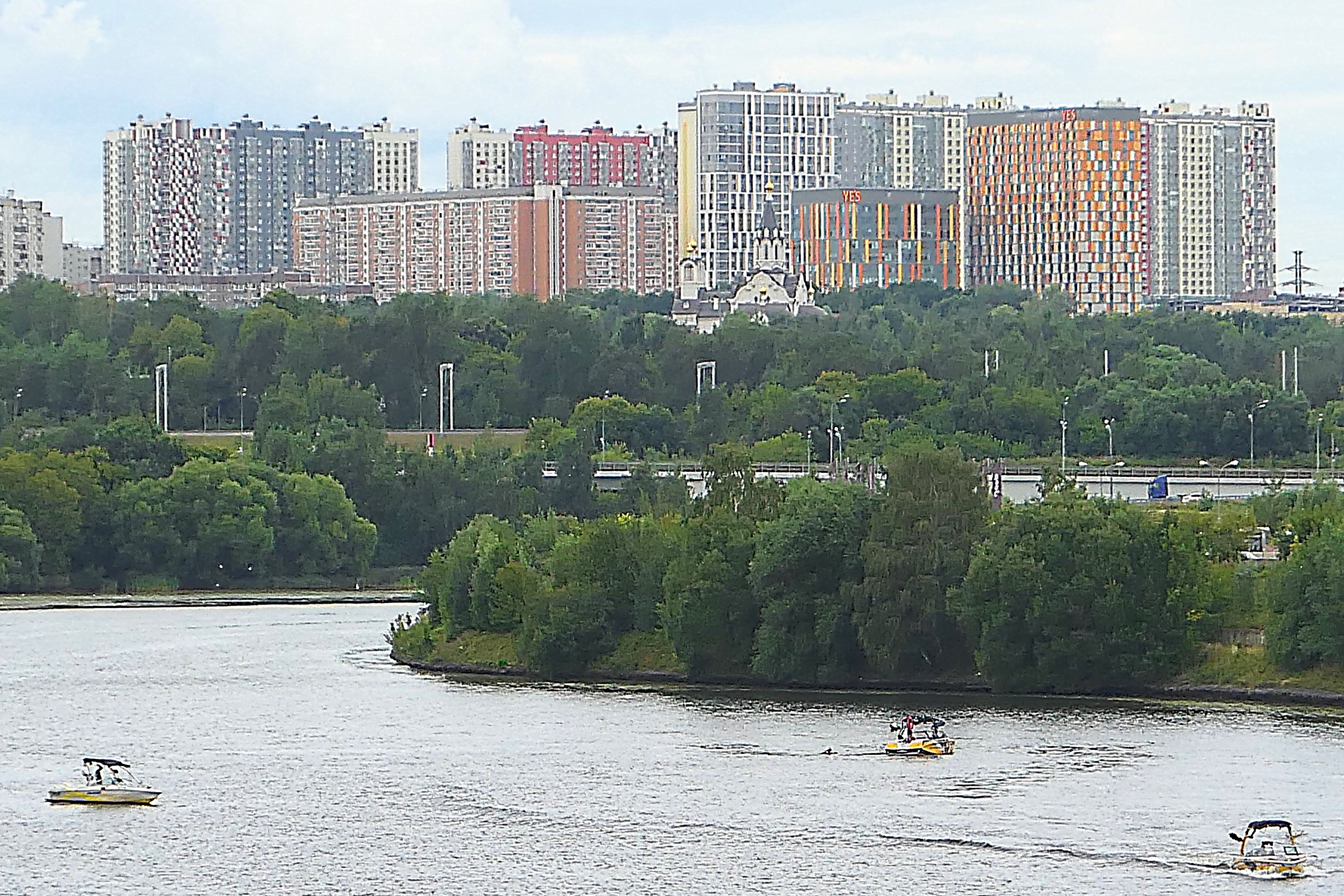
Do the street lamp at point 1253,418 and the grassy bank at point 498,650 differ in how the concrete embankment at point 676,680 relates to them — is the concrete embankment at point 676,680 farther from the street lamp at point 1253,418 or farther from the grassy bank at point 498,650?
the street lamp at point 1253,418

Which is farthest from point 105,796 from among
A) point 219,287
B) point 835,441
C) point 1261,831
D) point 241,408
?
point 219,287

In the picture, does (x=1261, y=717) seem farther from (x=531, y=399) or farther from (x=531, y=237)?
(x=531, y=237)

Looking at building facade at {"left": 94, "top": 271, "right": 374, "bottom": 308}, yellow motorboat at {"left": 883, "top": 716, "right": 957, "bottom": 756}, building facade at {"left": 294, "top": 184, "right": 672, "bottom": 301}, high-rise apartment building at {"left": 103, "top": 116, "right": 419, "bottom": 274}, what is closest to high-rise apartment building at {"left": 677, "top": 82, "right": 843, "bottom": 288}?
building facade at {"left": 294, "top": 184, "right": 672, "bottom": 301}

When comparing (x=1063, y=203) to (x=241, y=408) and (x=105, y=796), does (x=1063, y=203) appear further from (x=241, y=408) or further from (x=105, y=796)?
(x=105, y=796)

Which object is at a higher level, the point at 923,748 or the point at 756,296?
the point at 756,296

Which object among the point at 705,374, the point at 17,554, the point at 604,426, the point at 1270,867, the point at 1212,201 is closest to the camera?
the point at 1270,867

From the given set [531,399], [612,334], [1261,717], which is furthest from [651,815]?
[612,334]
